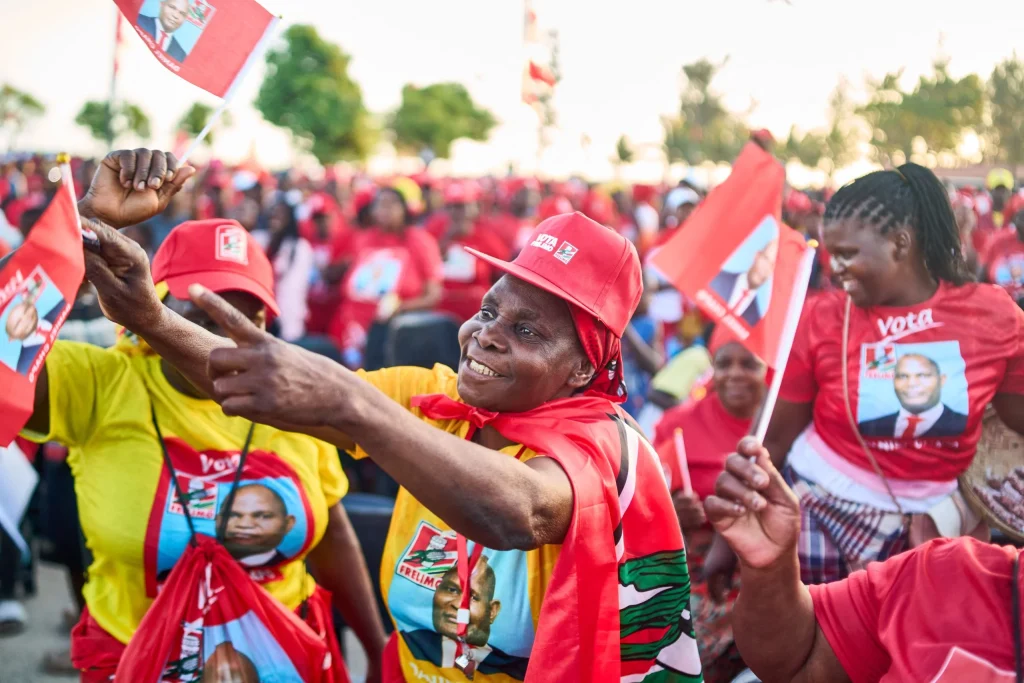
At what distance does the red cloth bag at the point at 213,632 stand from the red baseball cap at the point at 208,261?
730 mm

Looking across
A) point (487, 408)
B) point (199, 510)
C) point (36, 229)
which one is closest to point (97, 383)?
point (199, 510)

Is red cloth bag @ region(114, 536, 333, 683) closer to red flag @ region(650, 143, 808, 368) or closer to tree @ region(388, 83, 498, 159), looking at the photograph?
red flag @ region(650, 143, 808, 368)

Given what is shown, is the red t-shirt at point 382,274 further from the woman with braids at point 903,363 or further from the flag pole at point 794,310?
the flag pole at point 794,310

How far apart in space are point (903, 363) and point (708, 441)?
1.11m

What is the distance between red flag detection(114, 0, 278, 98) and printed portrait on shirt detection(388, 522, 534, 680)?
1.25 meters

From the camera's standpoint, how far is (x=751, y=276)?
2.69 metres

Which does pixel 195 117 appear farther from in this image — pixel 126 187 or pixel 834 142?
pixel 126 187

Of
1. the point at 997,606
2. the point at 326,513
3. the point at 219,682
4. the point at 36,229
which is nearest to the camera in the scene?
the point at 36,229

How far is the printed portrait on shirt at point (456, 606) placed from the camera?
7.27ft

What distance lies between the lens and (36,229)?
1923 millimetres

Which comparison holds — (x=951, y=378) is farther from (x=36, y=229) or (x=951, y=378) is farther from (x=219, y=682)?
(x=36, y=229)

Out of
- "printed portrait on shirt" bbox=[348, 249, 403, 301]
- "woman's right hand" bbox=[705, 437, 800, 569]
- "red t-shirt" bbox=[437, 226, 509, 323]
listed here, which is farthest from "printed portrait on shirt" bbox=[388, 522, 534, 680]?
"red t-shirt" bbox=[437, 226, 509, 323]

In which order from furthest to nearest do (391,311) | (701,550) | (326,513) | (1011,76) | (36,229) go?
(391,311) < (1011,76) < (701,550) < (326,513) < (36,229)

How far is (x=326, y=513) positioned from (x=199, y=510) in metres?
0.39
